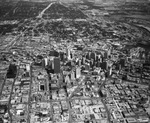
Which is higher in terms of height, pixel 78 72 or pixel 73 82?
pixel 78 72

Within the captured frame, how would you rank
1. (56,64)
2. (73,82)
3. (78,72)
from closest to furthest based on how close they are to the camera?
(73,82), (78,72), (56,64)

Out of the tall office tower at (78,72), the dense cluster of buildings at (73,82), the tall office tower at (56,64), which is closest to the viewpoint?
the dense cluster of buildings at (73,82)

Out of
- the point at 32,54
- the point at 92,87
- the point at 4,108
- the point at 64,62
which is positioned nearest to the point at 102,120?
the point at 92,87

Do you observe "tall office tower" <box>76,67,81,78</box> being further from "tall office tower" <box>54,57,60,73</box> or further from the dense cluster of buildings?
"tall office tower" <box>54,57,60,73</box>

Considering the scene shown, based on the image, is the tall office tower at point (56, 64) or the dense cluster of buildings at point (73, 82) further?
the tall office tower at point (56, 64)

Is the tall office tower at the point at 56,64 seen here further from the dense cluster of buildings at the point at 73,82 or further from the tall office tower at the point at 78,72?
the tall office tower at the point at 78,72

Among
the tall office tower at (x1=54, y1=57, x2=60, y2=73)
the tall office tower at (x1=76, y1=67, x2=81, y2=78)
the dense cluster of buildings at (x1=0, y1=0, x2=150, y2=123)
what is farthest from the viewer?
the tall office tower at (x1=54, y1=57, x2=60, y2=73)

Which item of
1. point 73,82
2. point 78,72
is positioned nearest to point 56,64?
point 78,72

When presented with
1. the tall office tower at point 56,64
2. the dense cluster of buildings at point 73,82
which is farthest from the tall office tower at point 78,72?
the tall office tower at point 56,64

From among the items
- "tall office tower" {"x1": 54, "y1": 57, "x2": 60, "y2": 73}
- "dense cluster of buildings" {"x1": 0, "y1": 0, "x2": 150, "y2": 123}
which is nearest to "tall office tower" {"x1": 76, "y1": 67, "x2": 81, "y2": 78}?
"dense cluster of buildings" {"x1": 0, "y1": 0, "x2": 150, "y2": 123}

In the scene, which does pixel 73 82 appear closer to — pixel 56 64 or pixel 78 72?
pixel 78 72

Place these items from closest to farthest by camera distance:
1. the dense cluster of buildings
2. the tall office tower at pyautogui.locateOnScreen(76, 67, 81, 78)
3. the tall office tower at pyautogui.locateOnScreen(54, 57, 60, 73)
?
the dense cluster of buildings, the tall office tower at pyautogui.locateOnScreen(76, 67, 81, 78), the tall office tower at pyautogui.locateOnScreen(54, 57, 60, 73)
